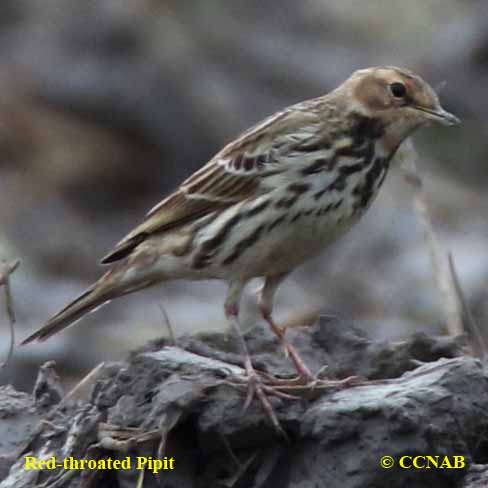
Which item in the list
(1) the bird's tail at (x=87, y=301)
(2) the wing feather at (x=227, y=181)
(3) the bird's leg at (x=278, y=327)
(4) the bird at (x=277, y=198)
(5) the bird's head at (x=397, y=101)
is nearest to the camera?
(3) the bird's leg at (x=278, y=327)

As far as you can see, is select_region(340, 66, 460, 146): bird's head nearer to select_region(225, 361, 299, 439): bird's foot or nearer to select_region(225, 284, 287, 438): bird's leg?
select_region(225, 284, 287, 438): bird's leg

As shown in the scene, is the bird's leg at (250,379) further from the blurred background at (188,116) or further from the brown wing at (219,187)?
the blurred background at (188,116)

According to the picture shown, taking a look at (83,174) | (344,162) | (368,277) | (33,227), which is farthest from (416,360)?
(83,174)

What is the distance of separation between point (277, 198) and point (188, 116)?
9036mm

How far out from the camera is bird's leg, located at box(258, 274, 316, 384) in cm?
751

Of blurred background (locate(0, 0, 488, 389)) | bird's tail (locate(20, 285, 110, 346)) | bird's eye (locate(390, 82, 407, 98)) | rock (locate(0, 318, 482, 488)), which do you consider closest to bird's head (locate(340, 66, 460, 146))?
bird's eye (locate(390, 82, 407, 98))

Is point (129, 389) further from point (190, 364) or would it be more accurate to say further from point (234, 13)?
point (234, 13)

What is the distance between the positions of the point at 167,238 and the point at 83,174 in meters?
8.35

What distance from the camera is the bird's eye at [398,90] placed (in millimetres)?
8047

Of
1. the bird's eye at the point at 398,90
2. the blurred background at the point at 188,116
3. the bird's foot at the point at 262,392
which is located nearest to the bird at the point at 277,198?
the bird's eye at the point at 398,90

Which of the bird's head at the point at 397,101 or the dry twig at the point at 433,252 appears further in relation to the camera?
the dry twig at the point at 433,252

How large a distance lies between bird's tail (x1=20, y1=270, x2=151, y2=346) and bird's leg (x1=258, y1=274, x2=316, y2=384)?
49 centimetres

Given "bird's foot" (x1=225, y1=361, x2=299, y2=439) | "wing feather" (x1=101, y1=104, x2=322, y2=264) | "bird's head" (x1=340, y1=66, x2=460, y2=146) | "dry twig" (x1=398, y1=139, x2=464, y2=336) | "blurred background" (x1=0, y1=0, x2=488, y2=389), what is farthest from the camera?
"blurred background" (x1=0, y1=0, x2=488, y2=389)

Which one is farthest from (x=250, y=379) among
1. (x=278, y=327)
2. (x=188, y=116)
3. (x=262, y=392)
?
(x=188, y=116)
